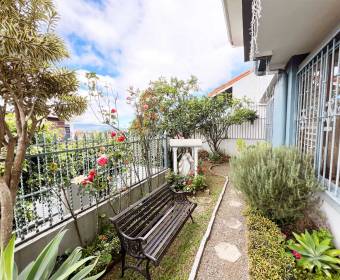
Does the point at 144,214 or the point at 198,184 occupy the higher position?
the point at 144,214

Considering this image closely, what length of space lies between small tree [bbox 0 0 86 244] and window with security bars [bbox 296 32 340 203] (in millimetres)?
3695

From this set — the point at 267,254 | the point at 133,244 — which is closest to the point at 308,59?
the point at 267,254

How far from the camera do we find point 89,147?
3.06 metres

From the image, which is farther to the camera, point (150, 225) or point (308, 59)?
point (308, 59)

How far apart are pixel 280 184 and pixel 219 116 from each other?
6.91 metres

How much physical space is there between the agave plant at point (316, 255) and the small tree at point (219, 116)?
6.63 meters

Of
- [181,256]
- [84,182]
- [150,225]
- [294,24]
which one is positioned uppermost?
[294,24]

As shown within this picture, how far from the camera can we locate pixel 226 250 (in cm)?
278

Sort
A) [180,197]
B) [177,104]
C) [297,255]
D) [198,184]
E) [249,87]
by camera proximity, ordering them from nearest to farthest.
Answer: [297,255], [180,197], [198,184], [177,104], [249,87]

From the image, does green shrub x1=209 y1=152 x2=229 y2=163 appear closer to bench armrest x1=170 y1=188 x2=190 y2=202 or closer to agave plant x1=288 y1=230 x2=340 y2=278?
bench armrest x1=170 y1=188 x2=190 y2=202

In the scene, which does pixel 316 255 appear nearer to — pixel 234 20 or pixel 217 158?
pixel 234 20

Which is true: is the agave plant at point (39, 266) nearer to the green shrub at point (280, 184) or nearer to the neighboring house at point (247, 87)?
the green shrub at point (280, 184)

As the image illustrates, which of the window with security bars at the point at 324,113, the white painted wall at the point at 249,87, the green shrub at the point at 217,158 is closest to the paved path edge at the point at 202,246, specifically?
the window with security bars at the point at 324,113

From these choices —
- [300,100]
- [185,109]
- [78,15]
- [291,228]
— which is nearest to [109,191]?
[78,15]
